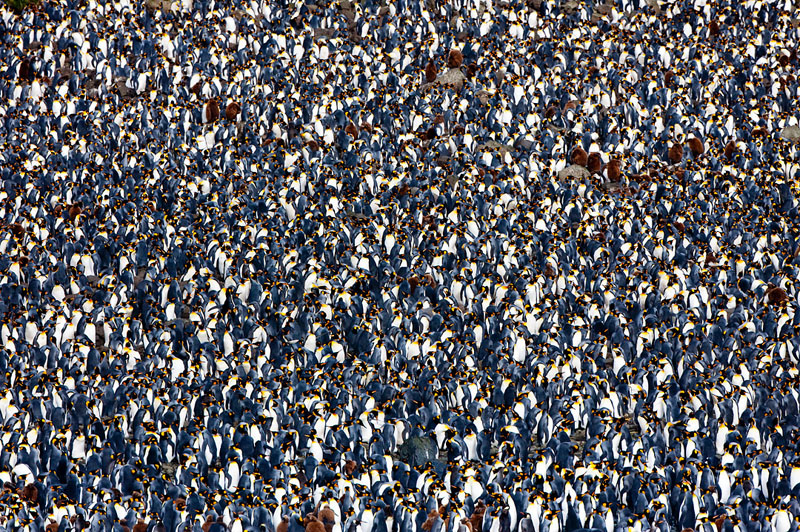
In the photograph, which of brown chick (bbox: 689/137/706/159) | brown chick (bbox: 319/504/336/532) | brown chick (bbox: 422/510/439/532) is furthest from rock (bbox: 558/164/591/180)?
brown chick (bbox: 319/504/336/532)

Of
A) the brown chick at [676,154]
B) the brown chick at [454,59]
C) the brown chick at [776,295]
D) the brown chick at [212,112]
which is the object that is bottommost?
the brown chick at [776,295]

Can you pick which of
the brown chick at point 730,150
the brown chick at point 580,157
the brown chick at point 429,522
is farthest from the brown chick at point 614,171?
the brown chick at point 429,522

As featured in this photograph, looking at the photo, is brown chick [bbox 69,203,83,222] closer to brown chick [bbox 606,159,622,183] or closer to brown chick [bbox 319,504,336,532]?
brown chick [bbox 319,504,336,532]

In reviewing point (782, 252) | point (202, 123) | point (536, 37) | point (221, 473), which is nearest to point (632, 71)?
point (536, 37)

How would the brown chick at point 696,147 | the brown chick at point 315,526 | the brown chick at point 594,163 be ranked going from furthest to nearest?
the brown chick at point 696,147
the brown chick at point 594,163
the brown chick at point 315,526

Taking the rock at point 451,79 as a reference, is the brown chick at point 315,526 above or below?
below

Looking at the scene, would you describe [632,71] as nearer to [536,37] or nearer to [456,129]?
[536,37]

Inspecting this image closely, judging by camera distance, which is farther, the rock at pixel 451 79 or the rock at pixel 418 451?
the rock at pixel 451 79

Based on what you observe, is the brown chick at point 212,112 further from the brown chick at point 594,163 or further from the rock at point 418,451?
the rock at point 418,451
